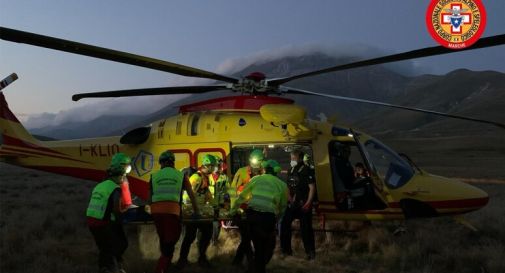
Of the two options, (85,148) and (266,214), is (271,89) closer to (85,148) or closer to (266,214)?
(266,214)

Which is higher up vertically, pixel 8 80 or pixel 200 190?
pixel 8 80

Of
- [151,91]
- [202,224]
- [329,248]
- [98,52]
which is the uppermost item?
[98,52]

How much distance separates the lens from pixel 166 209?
20.4 feet

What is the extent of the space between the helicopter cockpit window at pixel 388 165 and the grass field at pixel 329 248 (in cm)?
125

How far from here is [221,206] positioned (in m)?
8.09

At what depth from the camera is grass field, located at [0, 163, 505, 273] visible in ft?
24.2

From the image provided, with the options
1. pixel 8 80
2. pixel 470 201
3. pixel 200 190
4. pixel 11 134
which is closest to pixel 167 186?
pixel 200 190

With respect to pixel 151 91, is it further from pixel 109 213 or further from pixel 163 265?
pixel 163 265

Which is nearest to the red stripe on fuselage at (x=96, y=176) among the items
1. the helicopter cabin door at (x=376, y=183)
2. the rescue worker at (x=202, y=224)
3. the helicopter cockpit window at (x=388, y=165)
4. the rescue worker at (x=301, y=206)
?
the rescue worker at (x=202, y=224)

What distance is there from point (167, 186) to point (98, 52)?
2.48 m

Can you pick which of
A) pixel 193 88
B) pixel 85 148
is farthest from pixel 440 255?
pixel 85 148

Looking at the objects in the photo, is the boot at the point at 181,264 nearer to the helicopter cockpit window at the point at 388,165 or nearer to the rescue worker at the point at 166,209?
the rescue worker at the point at 166,209

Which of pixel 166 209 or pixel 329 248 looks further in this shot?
pixel 329 248

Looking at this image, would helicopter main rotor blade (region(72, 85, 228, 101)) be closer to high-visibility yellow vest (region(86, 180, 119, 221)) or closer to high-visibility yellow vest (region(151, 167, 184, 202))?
high-visibility yellow vest (region(151, 167, 184, 202))
